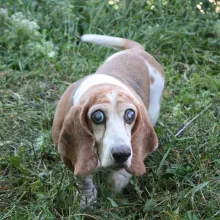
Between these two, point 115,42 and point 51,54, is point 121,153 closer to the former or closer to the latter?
point 115,42

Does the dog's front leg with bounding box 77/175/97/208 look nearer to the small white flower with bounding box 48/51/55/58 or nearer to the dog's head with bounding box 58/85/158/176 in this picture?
the dog's head with bounding box 58/85/158/176

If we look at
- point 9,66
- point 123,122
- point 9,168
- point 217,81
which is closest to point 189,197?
point 123,122

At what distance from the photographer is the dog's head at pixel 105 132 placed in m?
3.05

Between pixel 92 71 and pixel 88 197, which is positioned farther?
pixel 92 71

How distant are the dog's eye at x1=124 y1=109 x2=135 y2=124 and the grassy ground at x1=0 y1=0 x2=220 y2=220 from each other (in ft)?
1.92

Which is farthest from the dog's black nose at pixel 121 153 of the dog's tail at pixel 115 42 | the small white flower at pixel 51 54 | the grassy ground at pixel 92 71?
the small white flower at pixel 51 54

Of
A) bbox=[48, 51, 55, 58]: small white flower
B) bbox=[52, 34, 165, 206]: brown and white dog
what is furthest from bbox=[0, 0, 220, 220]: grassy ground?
bbox=[52, 34, 165, 206]: brown and white dog

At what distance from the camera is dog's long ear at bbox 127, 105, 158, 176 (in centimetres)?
336

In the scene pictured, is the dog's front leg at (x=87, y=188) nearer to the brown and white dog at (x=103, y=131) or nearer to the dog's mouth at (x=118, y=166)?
the brown and white dog at (x=103, y=131)

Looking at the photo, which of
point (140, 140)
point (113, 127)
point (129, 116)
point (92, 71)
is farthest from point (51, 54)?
point (113, 127)

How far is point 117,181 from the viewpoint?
148 inches

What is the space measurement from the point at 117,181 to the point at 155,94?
1099 mm

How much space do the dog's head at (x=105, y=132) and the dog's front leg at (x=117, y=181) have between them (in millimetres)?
334

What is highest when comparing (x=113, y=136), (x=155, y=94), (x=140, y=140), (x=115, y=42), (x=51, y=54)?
(x=113, y=136)
